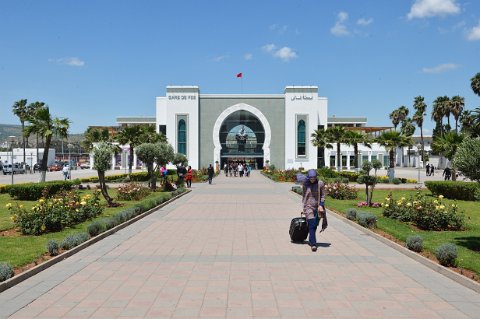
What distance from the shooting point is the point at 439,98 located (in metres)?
67.9

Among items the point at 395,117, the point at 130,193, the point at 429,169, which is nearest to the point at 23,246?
the point at 130,193

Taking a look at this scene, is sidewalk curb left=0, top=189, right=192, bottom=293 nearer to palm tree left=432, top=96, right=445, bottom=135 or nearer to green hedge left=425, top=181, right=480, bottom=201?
green hedge left=425, top=181, right=480, bottom=201

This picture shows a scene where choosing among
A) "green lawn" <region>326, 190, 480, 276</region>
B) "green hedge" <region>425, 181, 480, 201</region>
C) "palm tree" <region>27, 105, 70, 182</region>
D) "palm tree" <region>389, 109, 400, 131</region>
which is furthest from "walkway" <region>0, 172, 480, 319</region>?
"palm tree" <region>389, 109, 400, 131</region>

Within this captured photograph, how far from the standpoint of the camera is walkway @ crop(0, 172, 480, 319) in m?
5.84

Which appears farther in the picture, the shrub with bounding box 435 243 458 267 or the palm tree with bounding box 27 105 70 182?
the palm tree with bounding box 27 105 70 182

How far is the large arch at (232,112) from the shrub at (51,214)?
193ft

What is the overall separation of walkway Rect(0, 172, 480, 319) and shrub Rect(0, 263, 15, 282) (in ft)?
0.75

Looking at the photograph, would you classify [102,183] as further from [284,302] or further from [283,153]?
[283,153]

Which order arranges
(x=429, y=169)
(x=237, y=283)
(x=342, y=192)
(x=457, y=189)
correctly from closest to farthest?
1. (x=237, y=283)
2. (x=342, y=192)
3. (x=457, y=189)
4. (x=429, y=169)

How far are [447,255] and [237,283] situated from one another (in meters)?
3.69

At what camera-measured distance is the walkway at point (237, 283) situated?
5.84 meters

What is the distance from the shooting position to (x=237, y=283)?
7098 millimetres

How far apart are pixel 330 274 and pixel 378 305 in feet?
5.48

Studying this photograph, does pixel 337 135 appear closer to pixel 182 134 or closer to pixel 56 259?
pixel 182 134
